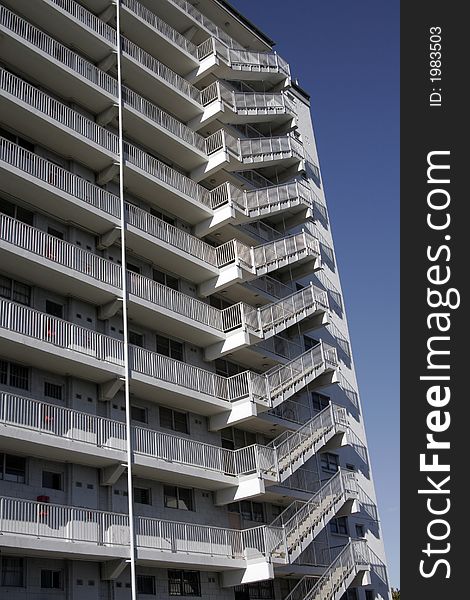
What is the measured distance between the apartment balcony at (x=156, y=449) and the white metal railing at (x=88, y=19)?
1625cm

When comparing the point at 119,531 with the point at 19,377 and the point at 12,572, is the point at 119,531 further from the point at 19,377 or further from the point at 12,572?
the point at 19,377

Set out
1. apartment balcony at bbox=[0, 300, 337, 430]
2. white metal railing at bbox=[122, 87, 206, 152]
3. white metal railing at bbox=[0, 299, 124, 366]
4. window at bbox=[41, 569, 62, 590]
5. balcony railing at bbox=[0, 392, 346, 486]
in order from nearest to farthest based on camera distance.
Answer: window at bbox=[41, 569, 62, 590] < balcony railing at bbox=[0, 392, 346, 486] < white metal railing at bbox=[0, 299, 124, 366] < apartment balcony at bbox=[0, 300, 337, 430] < white metal railing at bbox=[122, 87, 206, 152]

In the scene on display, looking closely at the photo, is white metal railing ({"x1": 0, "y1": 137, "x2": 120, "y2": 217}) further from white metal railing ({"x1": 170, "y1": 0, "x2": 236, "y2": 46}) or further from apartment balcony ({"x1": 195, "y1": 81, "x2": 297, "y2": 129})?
white metal railing ({"x1": 170, "y1": 0, "x2": 236, "y2": 46})

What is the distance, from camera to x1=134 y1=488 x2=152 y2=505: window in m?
26.3

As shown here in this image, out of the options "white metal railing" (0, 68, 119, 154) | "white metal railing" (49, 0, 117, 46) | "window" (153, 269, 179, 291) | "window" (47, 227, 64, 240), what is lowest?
"window" (47, 227, 64, 240)

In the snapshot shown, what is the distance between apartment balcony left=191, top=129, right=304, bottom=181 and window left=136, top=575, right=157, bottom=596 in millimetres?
17816

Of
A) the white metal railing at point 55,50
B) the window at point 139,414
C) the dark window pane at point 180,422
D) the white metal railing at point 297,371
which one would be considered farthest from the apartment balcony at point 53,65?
the white metal railing at point 297,371

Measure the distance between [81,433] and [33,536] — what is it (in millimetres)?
3906

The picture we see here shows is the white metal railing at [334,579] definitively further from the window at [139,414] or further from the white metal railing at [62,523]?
the white metal railing at [62,523]

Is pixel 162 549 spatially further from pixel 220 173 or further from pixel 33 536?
pixel 220 173

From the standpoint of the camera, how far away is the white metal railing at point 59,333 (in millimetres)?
22875

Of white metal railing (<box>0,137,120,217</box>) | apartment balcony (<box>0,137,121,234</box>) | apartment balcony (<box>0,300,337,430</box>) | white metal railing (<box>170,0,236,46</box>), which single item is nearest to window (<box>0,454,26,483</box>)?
apartment balcony (<box>0,300,337,430</box>)

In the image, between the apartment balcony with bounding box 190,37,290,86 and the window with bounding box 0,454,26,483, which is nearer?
the window with bounding box 0,454,26,483

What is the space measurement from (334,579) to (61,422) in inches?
559
